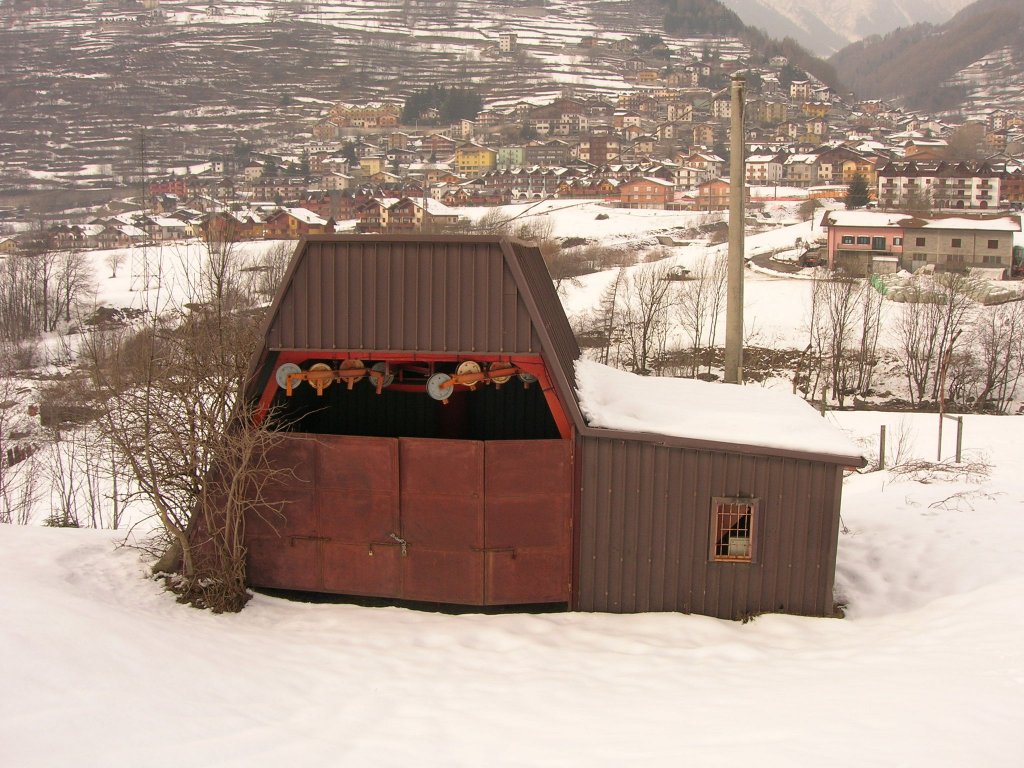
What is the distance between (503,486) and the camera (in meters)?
9.77

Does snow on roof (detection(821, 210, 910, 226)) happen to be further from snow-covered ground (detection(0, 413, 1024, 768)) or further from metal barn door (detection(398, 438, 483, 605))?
metal barn door (detection(398, 438, 483, 605))

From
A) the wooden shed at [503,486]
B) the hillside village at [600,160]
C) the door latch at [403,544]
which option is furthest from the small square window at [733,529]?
the hillside village at [600,160]

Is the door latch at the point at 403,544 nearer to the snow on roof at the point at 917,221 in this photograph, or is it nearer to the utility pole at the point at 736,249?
the utility pole at the point at 736,249

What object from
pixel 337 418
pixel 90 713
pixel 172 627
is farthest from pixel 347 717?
pixel 337 418

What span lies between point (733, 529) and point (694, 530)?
1.52 ft

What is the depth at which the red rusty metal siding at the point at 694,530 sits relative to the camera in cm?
955

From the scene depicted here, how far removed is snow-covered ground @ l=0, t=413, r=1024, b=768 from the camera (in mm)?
6148

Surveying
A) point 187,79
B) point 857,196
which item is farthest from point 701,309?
point 187,79

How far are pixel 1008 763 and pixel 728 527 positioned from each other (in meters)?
4.16

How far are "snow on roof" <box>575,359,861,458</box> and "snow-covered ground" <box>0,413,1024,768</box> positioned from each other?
1.96 m

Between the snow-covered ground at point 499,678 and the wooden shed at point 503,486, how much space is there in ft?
1.37

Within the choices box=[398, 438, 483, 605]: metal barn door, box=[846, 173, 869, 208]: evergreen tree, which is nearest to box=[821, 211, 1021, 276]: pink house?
box=[846, 173, 869, 208]: evergreen tree

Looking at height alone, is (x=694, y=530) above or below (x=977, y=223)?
below

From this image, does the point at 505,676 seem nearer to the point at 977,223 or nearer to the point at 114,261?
the point at 977,223
